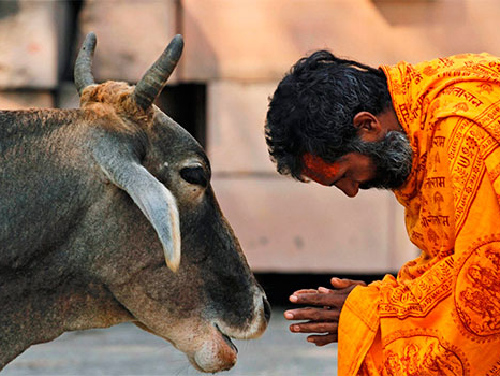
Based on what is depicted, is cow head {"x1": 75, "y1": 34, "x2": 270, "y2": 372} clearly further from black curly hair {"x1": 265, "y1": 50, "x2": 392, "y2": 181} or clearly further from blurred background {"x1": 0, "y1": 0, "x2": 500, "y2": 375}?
blurred background {"x1": 0, "y1": 0, "x2": 500, "y2": 375}

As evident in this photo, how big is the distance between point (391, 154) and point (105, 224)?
0.97 metres

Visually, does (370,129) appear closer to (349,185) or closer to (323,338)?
(349,185)

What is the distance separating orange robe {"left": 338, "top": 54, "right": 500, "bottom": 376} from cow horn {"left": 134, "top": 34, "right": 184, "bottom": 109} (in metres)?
0.71

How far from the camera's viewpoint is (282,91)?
371 cm

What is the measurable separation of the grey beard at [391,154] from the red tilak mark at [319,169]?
0.36ft

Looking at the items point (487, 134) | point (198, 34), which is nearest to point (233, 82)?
point (198, 34)

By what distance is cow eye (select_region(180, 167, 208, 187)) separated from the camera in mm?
3785

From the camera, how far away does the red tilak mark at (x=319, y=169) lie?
3.63m

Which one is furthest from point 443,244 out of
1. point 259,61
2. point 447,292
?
point 259,61

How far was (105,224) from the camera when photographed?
3654mm

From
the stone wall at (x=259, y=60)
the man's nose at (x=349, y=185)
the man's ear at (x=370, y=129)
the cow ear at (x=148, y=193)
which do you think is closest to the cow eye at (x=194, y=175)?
the cow ear at (x=148, y=193)

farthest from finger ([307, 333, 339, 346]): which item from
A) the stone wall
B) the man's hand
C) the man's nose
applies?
the stone wall

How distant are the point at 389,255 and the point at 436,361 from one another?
5455 mm

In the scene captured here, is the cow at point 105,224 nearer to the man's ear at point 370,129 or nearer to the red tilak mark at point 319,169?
the red tilak mark at point 319,169
